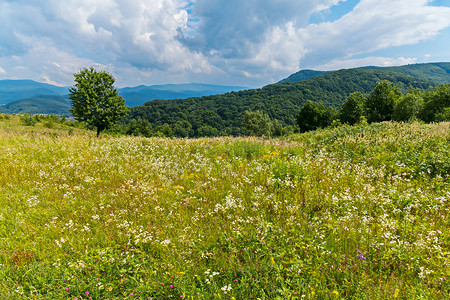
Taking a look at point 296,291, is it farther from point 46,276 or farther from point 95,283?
point 46,276

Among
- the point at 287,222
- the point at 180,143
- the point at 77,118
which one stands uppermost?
the point at 77,118

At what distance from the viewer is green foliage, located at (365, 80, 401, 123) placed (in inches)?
1769

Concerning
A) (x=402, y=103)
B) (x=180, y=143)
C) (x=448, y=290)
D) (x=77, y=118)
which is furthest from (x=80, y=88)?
(x=402, y=103)

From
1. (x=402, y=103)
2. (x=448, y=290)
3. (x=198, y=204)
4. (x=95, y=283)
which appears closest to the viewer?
(x=448, y=290)

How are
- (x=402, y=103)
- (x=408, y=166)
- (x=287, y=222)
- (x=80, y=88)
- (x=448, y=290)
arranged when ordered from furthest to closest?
(x=402, y=103) → (x=80, y=88) → (x=408, y=166) → (x=287, y=222) → (x=448, y=290)

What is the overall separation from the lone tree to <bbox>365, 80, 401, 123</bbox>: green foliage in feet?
175

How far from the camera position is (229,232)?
3900 mm

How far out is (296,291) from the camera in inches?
101

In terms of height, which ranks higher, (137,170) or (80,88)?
(80,88)

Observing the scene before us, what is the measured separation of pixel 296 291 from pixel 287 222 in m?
1.42

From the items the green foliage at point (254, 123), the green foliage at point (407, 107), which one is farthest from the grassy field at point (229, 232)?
the green foliage at point (254, 123)

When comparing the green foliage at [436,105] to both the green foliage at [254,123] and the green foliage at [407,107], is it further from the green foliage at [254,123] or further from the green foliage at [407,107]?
the green foliage at [254,123]

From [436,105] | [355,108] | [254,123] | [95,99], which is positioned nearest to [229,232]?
[95,99]

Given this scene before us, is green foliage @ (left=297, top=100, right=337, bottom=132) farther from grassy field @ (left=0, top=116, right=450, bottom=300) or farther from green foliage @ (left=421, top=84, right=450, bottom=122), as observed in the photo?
grassy field @ (left=0, top=116, right=450, bottom=300)
